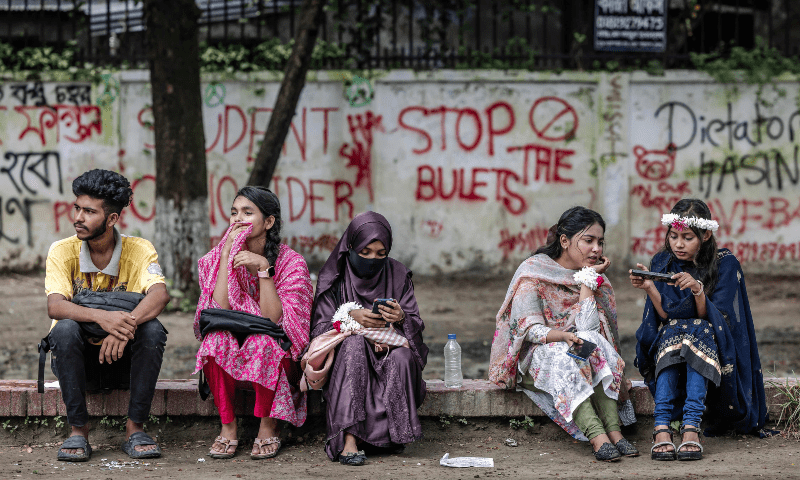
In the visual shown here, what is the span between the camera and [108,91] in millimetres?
9234

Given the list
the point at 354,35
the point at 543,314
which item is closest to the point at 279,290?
the point at 543,314

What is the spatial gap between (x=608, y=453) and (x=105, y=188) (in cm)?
251

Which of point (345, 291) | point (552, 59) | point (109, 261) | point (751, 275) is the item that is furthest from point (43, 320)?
point (751, 275)

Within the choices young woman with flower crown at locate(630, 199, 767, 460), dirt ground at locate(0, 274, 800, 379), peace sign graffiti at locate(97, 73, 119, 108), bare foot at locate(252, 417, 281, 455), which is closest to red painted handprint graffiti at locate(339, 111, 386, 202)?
dirt ground at locate(0, 274, 800, 379)

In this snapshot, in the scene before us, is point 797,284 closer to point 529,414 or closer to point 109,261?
point 529,414

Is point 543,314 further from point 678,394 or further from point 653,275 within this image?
point 678,394

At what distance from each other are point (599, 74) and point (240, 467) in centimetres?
697

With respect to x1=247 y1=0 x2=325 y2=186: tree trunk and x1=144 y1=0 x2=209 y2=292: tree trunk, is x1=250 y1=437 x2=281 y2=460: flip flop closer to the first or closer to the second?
x1=144 y1=0 x2=209 y2=292: tree trunk

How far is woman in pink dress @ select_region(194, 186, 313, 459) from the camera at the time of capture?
371 centimetres

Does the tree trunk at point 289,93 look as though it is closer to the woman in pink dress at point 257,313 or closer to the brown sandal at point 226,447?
the woman in pink dress at point 257,313

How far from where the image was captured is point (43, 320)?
7.53 meters

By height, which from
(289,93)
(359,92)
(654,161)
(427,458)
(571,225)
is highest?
(359,92)

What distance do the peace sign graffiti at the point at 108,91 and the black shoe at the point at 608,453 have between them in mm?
7219

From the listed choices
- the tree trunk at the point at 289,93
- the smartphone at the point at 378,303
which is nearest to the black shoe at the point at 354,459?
the smartphone at the point at 378,303
